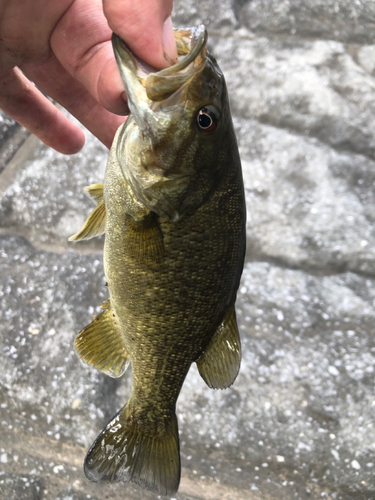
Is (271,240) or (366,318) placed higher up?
(271,240)

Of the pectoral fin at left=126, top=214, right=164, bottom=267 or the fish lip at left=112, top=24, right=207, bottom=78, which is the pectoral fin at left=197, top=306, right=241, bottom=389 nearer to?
the pectoral fin at left=126, top=214, right=164, bottom=267

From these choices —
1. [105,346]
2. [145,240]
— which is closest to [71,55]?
[145,240]

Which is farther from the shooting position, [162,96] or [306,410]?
[306,410]

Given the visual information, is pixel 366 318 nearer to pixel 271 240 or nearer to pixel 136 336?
pixel 271 240

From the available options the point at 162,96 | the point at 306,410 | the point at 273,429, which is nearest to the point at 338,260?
the point at 306,410

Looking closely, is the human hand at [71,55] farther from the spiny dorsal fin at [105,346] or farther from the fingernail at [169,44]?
the spiny dorsal fin at [105,346]

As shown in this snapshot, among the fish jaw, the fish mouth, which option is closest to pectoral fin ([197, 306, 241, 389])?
the fish jaw

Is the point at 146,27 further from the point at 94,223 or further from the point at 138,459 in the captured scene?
the point at 138,459
